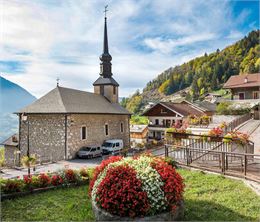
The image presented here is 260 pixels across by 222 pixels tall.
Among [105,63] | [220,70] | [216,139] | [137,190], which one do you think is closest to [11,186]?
[137,190]

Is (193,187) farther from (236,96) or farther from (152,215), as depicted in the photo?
(236,96)

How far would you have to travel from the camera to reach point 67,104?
21250 mm

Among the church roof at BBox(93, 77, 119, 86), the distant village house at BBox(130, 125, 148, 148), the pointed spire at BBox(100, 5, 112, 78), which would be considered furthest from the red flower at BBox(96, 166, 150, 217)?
the distant village house at BBox(130, 125, 148, 148)

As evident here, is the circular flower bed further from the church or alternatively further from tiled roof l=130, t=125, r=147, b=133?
tiled roof l=130, t=125, r=147, b=133

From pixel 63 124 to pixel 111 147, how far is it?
18.8 feet

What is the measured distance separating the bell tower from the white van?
22.9ft

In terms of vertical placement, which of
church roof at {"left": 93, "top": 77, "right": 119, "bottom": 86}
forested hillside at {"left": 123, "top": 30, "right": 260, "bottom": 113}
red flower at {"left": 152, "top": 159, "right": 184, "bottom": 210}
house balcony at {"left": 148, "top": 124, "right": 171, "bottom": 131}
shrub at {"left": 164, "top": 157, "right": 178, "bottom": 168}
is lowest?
shrub at {"left": 164, "top": 157, "right": 178, "bottom": 168}

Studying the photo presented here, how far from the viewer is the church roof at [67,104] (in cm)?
2061

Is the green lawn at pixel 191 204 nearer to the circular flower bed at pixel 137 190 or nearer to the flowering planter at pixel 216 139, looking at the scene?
the circular flower bed at pixel 137 190

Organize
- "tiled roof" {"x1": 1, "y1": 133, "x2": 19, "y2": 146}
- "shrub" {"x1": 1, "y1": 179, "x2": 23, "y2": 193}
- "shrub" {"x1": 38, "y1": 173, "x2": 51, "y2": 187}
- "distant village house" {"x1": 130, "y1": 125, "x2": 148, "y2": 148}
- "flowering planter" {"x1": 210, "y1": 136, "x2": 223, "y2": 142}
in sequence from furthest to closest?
"distant village house" {"x1": 130, "y1": 125, "x2": 148, "y2": 148}
"tiled roof" {"x1": 1, "y1": 133, "x2": 19, "y2": 146}
"flowering planter" {"x1": 210, "y1": 136, "x2": 223, "y2": 142}
"shrub" {"x1": 38, "y1": 173, "x2": 51, "y2": 187}
"shrub" {"x1": 1, "y1": 179, "x2": 23, "y2": 193}

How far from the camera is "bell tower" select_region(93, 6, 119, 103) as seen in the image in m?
29.7

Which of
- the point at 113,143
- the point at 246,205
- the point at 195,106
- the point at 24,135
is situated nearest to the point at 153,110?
the point at 195,106

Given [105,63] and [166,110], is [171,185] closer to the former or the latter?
[105,63]

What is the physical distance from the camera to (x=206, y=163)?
9.05 metres
